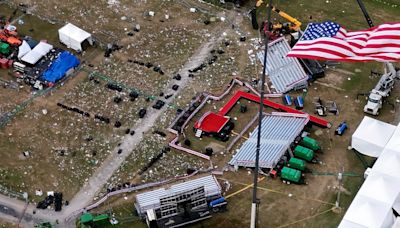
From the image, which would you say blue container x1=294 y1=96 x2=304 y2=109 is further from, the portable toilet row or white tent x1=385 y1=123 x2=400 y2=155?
white tent x1=385 y1=123 x2=400 y2=155

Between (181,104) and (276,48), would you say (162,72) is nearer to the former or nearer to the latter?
(181,104)

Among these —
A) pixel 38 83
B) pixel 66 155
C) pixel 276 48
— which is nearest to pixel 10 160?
pixel 66 155

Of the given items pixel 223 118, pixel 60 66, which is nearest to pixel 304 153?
pixel 223 118

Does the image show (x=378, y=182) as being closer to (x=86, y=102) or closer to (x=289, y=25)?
(x=289, y=25)

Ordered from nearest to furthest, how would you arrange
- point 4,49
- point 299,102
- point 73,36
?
point 299,102
point 4,49
point 73,36

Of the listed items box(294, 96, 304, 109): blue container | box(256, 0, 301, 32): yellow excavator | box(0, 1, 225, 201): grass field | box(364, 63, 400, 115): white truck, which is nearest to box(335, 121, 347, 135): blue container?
box(364, 63, 400, 115): white truck

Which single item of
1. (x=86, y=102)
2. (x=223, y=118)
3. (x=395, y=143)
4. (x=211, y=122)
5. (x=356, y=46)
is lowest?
(x=86, y=102)
